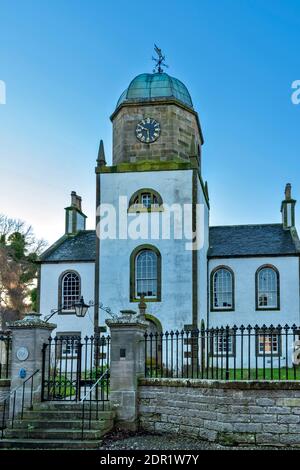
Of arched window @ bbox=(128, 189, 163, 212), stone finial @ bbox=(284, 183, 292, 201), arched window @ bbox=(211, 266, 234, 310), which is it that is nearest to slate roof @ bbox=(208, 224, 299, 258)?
arched window @ bbox=(211, 266, 234, 310)

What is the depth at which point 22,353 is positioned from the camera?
14750mm

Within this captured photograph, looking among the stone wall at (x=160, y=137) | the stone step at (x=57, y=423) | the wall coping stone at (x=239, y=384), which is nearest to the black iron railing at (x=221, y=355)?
the wall coping stone at (x=239, y=384)

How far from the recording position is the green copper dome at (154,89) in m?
31.9

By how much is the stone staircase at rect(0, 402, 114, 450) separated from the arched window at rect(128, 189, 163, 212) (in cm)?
1672

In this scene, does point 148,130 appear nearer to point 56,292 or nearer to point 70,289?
point 70,289

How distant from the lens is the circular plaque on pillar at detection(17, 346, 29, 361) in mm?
14702

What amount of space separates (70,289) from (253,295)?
33.1ft

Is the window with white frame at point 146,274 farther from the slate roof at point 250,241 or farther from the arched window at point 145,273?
the slate roof at point 250,241

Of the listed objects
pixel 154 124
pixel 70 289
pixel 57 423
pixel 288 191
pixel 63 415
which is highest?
pixel 154 124

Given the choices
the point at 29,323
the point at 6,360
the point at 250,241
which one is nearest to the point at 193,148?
the point at 250,241

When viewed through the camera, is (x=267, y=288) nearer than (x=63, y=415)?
No

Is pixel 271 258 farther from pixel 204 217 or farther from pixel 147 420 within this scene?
pixel 147 420

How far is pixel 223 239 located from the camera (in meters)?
35.6

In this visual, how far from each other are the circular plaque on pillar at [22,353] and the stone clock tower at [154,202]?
577 inches
